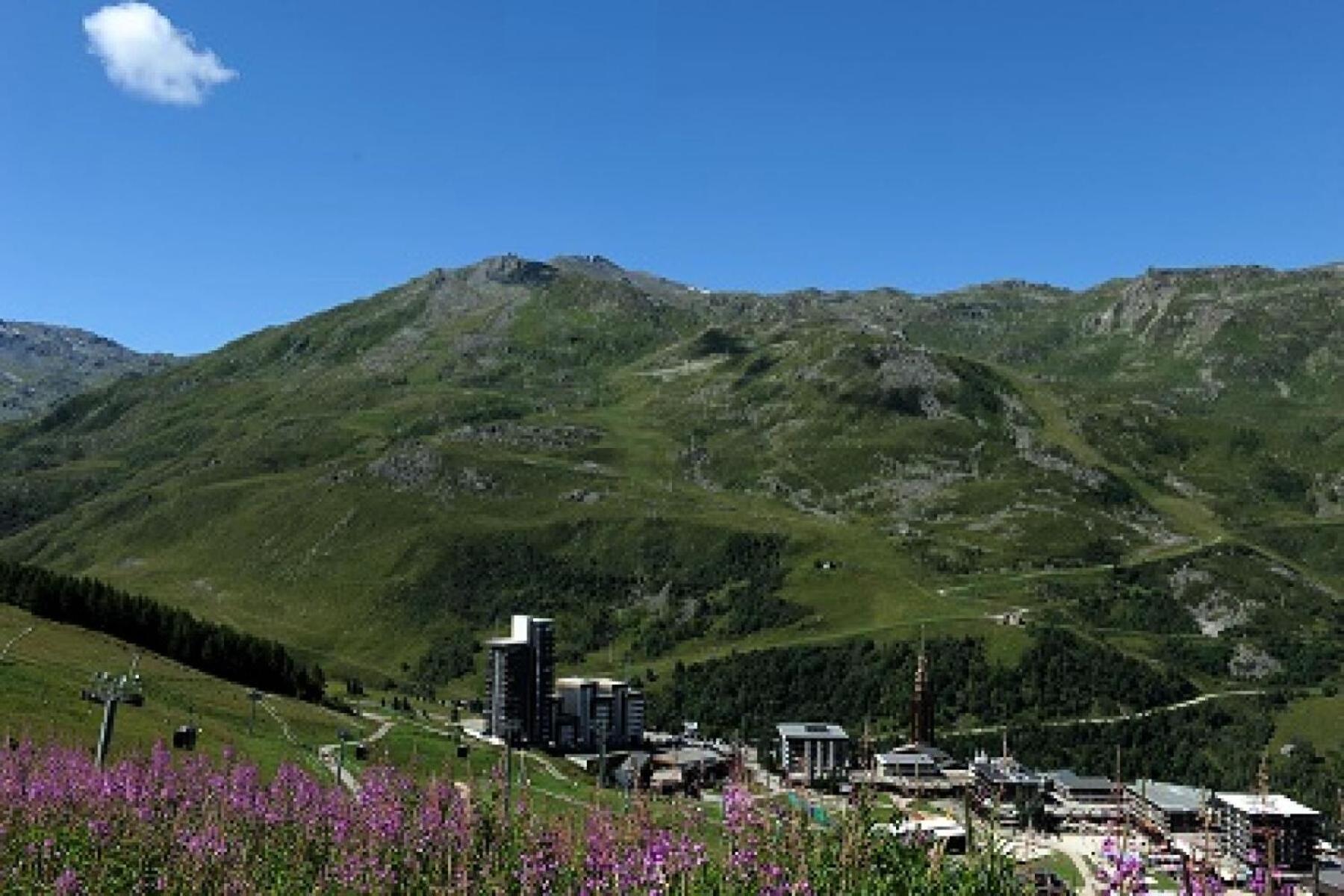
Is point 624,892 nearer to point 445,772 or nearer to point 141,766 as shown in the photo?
point 445,772

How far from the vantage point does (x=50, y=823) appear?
2444cm

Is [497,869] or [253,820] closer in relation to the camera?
[497,869]

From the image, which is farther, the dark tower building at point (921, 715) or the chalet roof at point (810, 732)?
the dark tower building at point (921, 715)

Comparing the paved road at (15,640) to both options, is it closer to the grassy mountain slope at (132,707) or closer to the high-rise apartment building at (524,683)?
A: the grassy mountain slope at (132,707)

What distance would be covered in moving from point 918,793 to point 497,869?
7.53 m

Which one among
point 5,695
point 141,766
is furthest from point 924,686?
point 141,766

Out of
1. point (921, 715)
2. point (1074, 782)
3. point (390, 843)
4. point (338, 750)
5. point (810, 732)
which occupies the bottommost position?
point (1074, 782)

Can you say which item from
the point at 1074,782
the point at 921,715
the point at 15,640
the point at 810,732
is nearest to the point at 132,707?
the point at 15,640

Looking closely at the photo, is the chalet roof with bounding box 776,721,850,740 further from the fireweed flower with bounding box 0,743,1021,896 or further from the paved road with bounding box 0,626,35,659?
the fireweed flower with bounding box 0,743,1021,896

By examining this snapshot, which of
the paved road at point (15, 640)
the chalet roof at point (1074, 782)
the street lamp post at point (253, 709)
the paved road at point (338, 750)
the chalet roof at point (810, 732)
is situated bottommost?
the chalet roof at point (1074, 782)

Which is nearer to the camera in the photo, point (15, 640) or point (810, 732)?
point (15, 640)

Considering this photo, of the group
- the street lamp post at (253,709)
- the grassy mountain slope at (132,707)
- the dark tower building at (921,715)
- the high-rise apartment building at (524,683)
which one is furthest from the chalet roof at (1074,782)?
the street lamp post at (253,709)

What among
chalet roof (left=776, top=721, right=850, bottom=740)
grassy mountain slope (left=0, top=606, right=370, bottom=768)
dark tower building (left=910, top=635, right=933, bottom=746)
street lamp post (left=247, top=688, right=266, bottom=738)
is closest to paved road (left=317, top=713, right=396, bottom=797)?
grassy mountain slope (left=0, top=606, right=370, bottom=768)

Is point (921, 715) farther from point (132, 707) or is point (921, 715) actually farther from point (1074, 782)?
point (132, 707)
